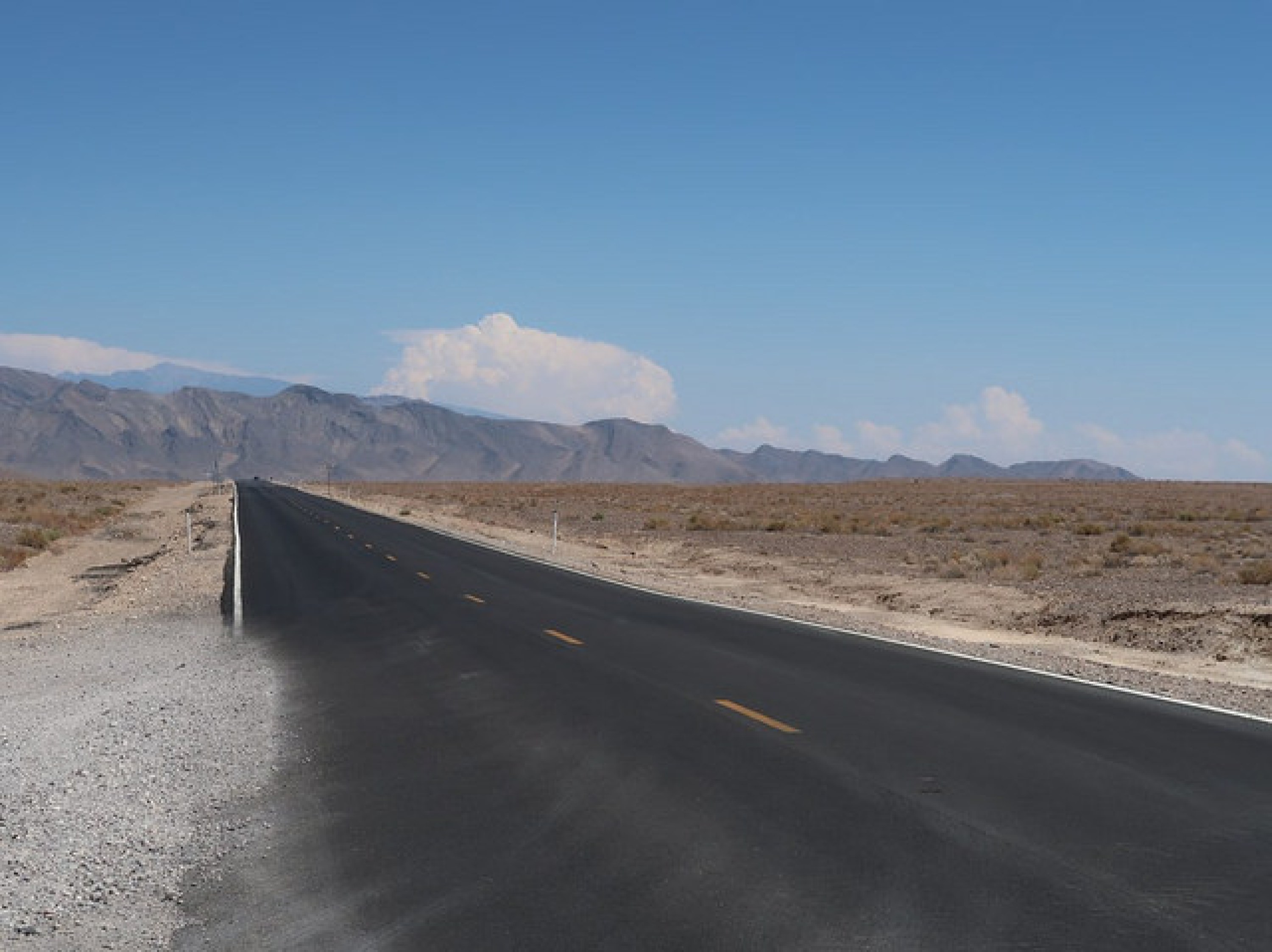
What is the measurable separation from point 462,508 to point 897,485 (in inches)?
2201

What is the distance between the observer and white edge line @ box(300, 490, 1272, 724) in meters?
12.6

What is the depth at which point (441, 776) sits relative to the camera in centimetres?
910

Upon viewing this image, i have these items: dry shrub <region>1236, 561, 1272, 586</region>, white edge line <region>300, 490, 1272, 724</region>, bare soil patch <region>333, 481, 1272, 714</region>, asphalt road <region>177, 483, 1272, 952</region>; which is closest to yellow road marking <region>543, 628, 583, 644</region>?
asphalt road <region>177, 483, 1272, 952</region>

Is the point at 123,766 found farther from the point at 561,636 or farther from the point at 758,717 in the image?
the point at 561,636

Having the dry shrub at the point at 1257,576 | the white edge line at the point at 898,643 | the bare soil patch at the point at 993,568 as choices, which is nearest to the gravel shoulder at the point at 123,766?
the white edge line at the point at 898,643

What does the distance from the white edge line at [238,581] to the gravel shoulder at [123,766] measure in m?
0.37

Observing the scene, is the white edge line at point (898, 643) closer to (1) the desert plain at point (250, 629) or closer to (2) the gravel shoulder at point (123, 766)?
(1) the desert plain at point (250, 629)

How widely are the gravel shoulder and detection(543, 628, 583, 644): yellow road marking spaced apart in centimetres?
417

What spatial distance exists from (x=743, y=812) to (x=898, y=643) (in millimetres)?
10896

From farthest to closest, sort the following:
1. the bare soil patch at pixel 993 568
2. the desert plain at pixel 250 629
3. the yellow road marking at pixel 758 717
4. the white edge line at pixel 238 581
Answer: the white edge line at pixel 238 581 → the bare soil patch at pixel 993 568 → the yellow road marking at pixel 758 717 → the desert plain at pixel 250 629

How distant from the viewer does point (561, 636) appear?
713 inches

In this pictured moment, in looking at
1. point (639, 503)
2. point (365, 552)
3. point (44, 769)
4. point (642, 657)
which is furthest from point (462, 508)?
point (44, 769)

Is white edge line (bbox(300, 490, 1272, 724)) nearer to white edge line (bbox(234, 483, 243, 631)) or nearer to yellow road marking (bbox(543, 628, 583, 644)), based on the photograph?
yellow road marking (bbox(543, 628, 583, 644))

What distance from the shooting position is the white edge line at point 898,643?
41.3 feet
